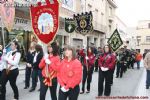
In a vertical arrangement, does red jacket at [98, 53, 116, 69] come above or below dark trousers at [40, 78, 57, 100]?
above

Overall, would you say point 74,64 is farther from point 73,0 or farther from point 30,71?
point 73,0

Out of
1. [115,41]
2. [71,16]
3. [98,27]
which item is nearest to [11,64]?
[115,41]

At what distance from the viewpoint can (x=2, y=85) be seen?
936 centimetres

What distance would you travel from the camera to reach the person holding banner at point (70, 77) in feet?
21.5

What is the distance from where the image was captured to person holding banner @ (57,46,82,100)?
258 inches

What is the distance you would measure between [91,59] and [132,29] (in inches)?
2981

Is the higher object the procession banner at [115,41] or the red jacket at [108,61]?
the procession banner at [115,41]

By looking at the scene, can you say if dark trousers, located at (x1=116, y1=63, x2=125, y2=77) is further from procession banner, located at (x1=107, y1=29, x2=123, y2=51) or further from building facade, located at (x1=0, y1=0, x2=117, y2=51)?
procession banner, located at (x1=107, y1=29, x2=123, y2=51)

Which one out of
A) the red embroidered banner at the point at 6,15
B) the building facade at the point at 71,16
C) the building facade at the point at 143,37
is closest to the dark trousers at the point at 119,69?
the building facade at the point at 71,16

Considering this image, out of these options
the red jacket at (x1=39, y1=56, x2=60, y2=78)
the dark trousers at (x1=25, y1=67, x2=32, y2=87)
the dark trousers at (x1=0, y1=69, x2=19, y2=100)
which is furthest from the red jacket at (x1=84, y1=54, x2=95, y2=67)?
the red jacket at (x1=39, y1=56, x2=60, y2=78)

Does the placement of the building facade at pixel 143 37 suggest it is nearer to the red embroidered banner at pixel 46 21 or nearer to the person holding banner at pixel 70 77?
the red embroidered banner at pixel 46 21

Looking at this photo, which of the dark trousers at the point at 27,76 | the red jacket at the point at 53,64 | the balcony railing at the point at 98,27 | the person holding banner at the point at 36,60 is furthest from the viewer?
Answer: the balcony railing at the point at 98,27

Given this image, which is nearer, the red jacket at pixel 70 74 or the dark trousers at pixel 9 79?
the red jacket at pixel 70 74

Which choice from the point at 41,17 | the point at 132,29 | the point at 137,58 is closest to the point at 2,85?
the point at 41,17
